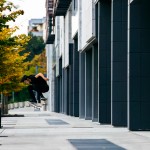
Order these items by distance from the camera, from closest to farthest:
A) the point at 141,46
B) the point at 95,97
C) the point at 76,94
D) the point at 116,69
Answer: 1. the point at 141,46
2. the point at 116,69
3. the point at 95,97
4. the point at 76,94

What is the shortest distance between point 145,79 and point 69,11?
38.1 metres

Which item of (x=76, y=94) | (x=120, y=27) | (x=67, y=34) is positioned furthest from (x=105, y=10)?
(x=67, y=34)

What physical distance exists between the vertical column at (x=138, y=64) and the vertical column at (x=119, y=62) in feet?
15.1

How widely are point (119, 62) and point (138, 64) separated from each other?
184 inches

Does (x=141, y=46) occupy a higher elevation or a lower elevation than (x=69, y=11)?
lower

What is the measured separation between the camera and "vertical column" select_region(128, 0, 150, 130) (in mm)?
27531

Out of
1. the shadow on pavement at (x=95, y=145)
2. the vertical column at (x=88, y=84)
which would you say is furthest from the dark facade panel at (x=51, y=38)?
the shadow on pavement at (x=95, y=145)

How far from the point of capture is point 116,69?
32.3m

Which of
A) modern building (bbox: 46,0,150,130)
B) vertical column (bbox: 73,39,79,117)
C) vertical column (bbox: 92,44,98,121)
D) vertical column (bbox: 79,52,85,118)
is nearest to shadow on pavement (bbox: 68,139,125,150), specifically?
modern building (bbox: 46,0,150,130)

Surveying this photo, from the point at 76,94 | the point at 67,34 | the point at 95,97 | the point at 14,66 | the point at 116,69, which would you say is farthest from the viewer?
the point at 67,34

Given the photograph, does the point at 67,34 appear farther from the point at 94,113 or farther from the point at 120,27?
the point at 120,27

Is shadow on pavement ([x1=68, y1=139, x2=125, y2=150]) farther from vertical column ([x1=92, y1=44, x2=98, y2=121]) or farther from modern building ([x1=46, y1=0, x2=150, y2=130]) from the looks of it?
vertical column ([x1=92, y1=44, x2=98, y2=121])

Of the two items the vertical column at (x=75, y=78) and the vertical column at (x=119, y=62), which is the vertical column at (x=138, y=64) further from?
the vertical column at (x=75, y=78)

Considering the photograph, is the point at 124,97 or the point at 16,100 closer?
the point at 124,97
